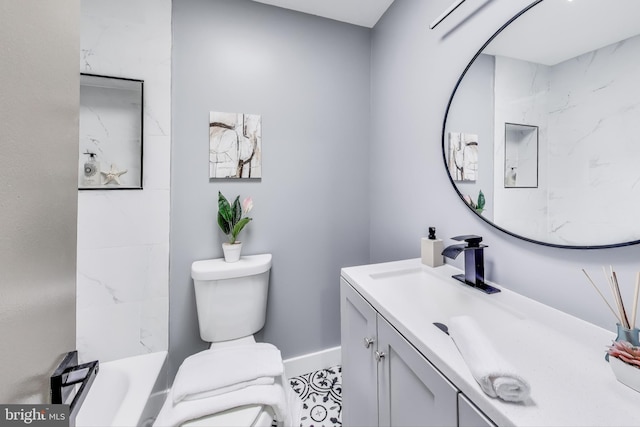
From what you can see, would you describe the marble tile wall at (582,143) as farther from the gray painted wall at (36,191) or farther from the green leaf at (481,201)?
the gray painted wall at (36,191)

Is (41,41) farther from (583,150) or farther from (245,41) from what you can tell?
(245,41)

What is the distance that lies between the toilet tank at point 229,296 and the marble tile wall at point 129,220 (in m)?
0.25

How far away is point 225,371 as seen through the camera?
1.01m

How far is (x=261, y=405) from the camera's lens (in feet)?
2.99

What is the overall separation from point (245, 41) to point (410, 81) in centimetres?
99

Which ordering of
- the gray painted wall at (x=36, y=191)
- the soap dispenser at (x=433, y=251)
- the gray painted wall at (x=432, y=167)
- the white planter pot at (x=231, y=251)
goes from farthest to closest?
the white planter pot at (x=231, y=251), the soap dispenser at (x=433, y=251), the gray painted wall at (x=432, y=167), the gray painted wall at (x=36, y=191)

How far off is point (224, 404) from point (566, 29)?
1.61 m

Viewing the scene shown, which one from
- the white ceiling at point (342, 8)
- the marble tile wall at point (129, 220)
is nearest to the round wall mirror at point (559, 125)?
the white ceiling at point (342, 8)

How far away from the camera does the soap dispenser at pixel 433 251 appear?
3.56 feet

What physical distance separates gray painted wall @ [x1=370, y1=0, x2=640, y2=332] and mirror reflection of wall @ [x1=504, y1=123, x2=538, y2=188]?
0.63 feet

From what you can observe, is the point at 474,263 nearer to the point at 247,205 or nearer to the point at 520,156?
the point at 520,156

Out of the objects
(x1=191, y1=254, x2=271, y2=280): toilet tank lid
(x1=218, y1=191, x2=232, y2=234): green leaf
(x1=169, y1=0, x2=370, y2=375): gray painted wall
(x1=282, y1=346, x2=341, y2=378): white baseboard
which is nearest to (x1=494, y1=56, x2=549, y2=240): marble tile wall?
(x1=169, y1=0, x2=370, y2=375): gray painted wall

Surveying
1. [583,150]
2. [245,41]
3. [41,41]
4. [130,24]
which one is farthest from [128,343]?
[583,150]

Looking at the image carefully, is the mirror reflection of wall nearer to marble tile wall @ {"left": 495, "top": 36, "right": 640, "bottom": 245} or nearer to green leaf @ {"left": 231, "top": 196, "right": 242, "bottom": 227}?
marble tile wall @ {"left": 495, "top": 36, "right": 640, "bottom": 245}
